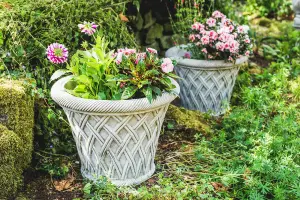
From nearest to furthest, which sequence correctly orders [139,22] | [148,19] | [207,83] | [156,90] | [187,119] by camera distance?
1. [156,90]
2. [187,119]
3. [207,83]
4. [139,22]
5. [148,19]

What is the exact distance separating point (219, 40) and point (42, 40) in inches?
62.5

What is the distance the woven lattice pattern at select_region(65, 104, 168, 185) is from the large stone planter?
3.94ft

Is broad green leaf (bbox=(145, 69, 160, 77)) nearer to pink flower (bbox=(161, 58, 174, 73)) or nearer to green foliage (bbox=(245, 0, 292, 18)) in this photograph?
pink flower (bbox=(161, 58, 174, 73))

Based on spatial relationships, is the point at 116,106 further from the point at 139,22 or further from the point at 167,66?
the point at 139,22

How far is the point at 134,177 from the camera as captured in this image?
2.90 metres

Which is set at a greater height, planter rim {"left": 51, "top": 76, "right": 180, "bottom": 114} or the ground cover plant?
planter rim {"left": 51, "top": 76, "right": 180, "bottom": 114}

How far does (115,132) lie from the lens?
Answer: 266 cm

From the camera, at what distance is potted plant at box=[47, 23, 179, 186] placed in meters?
2.62

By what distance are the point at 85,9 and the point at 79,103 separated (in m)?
1.12

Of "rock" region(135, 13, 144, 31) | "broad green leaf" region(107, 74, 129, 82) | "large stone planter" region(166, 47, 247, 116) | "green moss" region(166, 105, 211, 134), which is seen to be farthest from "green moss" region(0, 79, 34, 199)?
"rock" region(135, 13, 144, 31)

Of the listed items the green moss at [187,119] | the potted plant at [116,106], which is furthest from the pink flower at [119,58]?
the green moss at [187,119]

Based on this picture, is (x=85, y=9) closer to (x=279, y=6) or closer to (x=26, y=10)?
(x=26, y=10)

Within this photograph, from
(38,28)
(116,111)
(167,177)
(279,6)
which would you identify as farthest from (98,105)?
(279,6)

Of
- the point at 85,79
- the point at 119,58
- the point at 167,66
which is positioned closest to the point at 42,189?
the point at 85,79
